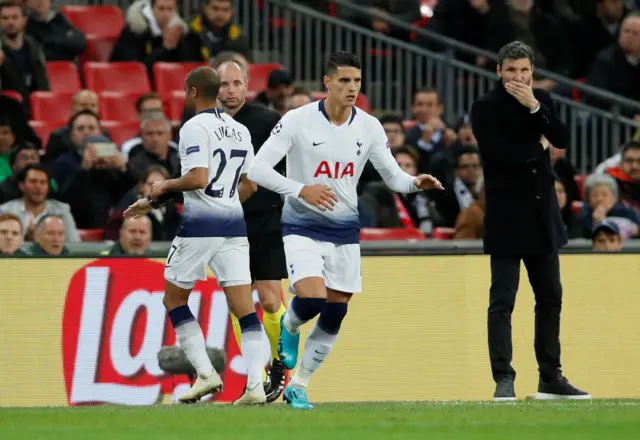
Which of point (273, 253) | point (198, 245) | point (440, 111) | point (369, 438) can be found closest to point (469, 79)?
point (440, 111)

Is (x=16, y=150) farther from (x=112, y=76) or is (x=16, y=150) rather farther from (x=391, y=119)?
(x=391, y=119)

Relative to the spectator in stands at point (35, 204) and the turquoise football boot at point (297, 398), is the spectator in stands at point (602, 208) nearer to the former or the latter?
the spectator in stands at point (35, 204)

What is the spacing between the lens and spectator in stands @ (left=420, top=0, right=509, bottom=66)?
19922 mm

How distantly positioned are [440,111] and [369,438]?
980 centimetres

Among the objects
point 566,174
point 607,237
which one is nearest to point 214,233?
point 607,237

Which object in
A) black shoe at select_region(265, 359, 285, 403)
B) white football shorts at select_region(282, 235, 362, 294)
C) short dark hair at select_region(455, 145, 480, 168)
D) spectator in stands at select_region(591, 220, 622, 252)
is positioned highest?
white football shorts at select_region(282, 235, 362, 294)

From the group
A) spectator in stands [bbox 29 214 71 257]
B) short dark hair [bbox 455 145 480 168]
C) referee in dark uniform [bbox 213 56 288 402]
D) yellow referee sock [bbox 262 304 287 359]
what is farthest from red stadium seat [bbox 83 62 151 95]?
yellow referee sock [bbox 262 304 287 359]

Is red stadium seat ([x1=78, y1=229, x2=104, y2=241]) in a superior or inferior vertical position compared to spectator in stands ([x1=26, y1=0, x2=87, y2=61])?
inferior

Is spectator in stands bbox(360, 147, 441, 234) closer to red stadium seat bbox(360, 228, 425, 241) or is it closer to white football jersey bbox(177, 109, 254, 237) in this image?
red stadium seat bbox(360, 228, 425, 241)

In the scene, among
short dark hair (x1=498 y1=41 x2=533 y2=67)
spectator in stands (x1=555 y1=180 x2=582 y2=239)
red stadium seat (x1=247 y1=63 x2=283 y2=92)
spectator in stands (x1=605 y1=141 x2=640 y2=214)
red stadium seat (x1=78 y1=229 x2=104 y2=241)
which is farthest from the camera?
red stadium seat (x1=247 y1=63 x2=283 y2=92)

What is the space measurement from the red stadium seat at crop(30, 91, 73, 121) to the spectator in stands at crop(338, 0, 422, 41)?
3.60 m

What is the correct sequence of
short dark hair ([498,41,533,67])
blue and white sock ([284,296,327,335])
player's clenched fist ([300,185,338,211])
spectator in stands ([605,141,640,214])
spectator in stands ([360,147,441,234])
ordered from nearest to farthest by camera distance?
player's clenched fist ([300,185,338,211]), blue and white sock ([284,296,327,335]), short dark hair ([498,41,533,67]), spectator in stands ([360,147,441,234]), spectator in stands ([605,141,640,214])

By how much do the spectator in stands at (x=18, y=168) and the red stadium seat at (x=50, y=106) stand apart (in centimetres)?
107

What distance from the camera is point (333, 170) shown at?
1066cm
